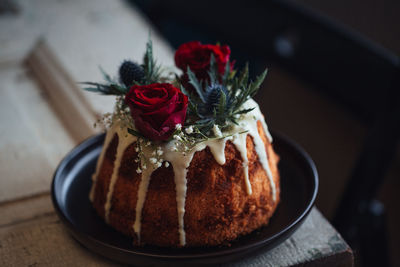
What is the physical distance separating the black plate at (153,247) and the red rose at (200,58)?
0.26 meters

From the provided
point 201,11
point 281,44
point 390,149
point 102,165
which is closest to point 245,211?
point 102,165

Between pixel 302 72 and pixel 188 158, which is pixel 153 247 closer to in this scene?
pixel 188 158

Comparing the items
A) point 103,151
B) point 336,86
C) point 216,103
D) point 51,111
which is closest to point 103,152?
point 103,151

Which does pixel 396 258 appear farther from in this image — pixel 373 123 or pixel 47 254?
pixel 47 254

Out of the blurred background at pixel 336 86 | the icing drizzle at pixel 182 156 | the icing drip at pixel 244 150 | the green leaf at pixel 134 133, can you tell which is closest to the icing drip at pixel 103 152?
the icing drizzle at pixel 182 156

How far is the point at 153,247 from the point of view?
730 mm

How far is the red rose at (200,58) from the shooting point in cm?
76

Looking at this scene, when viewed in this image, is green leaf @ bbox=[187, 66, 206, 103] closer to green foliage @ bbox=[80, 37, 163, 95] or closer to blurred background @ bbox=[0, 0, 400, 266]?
green foliage @ bbox=[80, 37, 163, 95]

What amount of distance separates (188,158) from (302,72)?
2.37ft

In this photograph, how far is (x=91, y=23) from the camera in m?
1.63

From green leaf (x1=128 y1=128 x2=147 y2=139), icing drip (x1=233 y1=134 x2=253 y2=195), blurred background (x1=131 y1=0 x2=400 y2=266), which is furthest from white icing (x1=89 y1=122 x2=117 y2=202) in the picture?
blurred background (x1=131 y1=0 x2=400 y2=266)

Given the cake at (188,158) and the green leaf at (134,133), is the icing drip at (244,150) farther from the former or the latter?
the green leaf at (134,133)

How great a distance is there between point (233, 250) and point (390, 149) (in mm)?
657

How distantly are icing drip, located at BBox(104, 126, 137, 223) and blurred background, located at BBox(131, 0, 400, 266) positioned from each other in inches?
26.0
